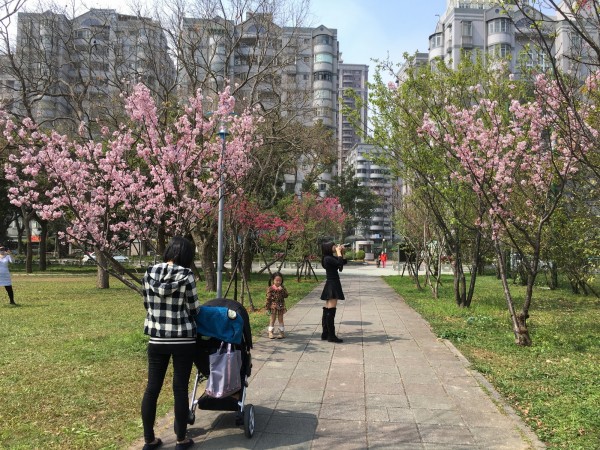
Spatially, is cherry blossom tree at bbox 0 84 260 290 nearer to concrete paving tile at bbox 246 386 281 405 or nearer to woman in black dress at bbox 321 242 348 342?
woman in black dress at bbox 321 242 348 342

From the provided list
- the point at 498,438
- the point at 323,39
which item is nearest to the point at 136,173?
the point at 498,438

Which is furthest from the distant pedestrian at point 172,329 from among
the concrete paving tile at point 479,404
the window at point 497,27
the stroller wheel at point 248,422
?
the window at point 497,27

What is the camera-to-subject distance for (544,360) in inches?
260

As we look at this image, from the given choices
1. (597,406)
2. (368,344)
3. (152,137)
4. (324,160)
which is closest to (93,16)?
(324,160)

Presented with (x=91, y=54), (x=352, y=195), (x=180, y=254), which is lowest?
(x=180, y=254)

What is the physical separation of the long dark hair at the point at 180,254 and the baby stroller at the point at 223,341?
39 cm

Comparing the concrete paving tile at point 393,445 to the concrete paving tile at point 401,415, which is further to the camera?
the concrete paving tile at point 401,415

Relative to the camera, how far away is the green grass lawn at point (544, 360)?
4.25m

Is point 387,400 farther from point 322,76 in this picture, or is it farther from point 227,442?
point 322,76

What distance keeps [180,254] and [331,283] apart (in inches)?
173

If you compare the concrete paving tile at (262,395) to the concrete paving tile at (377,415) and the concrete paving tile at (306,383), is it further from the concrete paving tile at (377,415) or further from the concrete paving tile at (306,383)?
the concrete paving tile at (377,415)

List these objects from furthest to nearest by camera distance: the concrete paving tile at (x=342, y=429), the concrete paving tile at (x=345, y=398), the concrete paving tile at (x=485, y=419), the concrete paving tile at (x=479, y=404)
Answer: the concrete paving tile at (x=345, y=398) → the concrete paving tile at (x=479, y=404) → the concrete paving tile at (x=485, y=419) → the concrete paving tile at (x=342, y=429)

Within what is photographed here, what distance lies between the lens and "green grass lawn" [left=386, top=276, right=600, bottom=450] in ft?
13.9

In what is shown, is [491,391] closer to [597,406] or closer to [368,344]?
[597,406]
